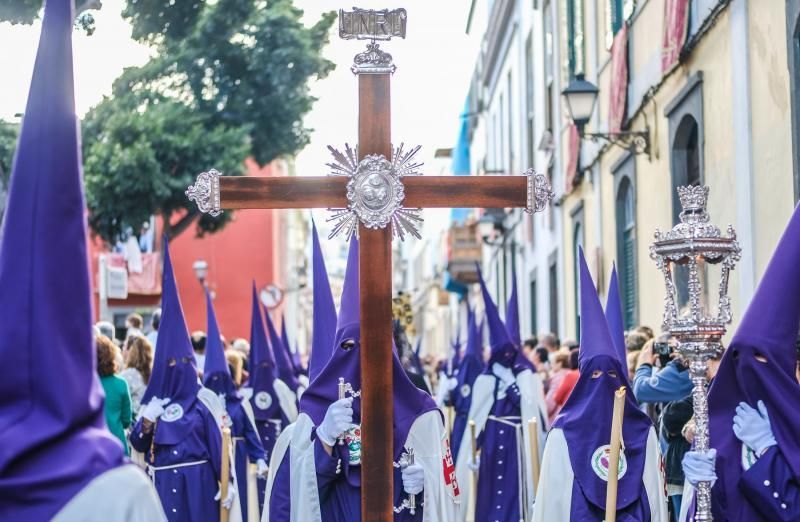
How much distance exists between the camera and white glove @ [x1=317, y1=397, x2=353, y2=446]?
19.2 feet

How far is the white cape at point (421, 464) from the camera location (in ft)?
20.0

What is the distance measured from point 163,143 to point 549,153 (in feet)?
23.2

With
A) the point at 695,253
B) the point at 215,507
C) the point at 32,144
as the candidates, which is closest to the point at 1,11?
the point at 215,507

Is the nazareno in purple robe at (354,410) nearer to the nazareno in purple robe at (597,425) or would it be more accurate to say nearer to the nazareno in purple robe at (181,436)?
the nazareno in purple robe at (597,425)

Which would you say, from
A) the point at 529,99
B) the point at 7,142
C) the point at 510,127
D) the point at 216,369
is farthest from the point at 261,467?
the point at 510,127

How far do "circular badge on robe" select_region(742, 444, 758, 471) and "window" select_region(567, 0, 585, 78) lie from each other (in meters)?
14.3

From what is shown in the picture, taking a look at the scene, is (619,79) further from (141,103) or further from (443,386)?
(141,103)

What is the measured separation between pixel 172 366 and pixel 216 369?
59.1 inches

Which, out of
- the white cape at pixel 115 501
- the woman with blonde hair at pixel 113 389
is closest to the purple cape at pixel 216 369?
the woman with blonde hair at pixel 113 389

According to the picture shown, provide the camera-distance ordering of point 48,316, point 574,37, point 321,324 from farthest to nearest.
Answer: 1. point 574,37
2. point 321,324
3. point 48,316

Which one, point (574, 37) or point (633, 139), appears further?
point (574, 37)

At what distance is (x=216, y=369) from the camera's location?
10047mm

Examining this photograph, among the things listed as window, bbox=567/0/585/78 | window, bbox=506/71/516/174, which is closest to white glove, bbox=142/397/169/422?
window, bbox=567/0/585/78

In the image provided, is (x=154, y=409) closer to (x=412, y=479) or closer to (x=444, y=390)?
(x=412, y=479)
